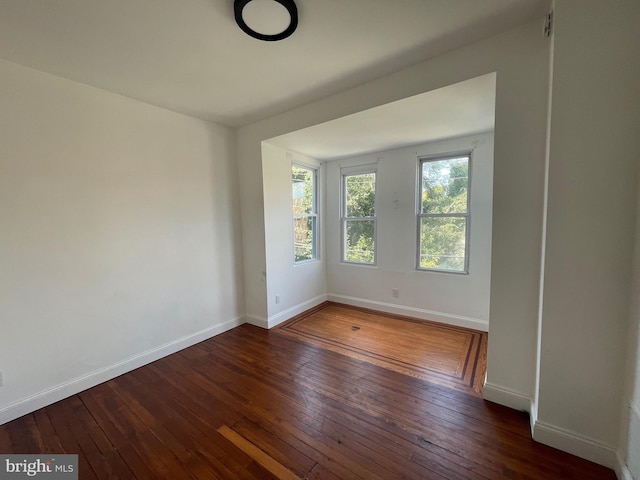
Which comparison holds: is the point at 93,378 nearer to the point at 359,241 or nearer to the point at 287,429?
the point at 287,429

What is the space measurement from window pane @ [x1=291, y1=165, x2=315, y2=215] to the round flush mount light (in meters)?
2.15

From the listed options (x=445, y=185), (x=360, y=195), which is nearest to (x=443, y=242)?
(x=445, y=185)

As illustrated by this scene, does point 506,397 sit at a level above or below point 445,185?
below

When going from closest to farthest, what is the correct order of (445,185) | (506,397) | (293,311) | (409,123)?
(506,397)
(409,123)
(445,185)
(293,311)

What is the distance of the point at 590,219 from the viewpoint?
1.38 metres

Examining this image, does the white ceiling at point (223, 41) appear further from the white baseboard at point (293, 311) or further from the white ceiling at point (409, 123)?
the white baseboard at point (293, 311)

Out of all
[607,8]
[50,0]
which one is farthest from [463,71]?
[50,0]

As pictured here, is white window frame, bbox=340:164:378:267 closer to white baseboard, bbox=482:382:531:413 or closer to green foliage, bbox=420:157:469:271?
green foliage, bbox=420:157:469:271

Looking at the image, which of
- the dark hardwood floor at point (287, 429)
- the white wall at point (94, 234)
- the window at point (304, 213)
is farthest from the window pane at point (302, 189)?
the dark hardwood floor at point (287, 429)

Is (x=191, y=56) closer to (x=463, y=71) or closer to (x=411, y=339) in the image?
(x=463, y=71)

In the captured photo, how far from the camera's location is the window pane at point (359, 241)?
13.2 ft

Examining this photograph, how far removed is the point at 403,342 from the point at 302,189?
2498 millimetres

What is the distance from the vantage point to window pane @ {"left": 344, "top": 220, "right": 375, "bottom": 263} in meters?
4.02

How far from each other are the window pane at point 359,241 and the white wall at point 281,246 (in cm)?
69
